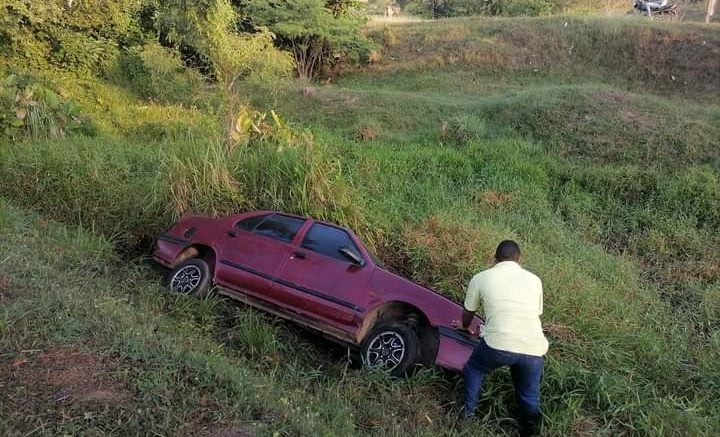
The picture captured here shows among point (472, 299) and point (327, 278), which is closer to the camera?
point (472, 299)

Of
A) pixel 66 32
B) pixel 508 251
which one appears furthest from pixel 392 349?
pixel 66 32

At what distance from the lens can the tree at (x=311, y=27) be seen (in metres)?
17.7

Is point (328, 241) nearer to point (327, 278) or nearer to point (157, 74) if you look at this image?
point (327, 278)

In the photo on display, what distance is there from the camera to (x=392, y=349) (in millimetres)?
5574

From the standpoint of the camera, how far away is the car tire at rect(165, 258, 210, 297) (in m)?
6.59

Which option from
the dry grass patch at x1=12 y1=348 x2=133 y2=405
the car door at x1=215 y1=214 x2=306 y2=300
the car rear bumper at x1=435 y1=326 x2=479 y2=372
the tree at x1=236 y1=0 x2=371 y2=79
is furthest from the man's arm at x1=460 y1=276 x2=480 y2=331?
the tree at x1=236 y1=0 x2=371 y2=79

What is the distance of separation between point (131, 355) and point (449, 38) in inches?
726

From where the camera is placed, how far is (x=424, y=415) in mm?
4805

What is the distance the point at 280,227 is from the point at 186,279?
128cm

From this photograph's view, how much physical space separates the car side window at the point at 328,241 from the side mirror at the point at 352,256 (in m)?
0.04

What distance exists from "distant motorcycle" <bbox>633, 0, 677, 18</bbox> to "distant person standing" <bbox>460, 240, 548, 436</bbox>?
22.3 meters

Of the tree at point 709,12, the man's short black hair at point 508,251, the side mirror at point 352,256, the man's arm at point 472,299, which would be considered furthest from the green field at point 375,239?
the tree at point 709,12

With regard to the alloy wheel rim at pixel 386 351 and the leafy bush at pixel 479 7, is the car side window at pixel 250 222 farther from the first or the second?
the leafy bush at pixel 479 7

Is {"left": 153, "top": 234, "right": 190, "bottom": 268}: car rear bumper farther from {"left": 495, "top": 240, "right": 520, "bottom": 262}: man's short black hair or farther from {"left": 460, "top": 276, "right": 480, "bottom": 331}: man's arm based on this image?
{"left": 495, "top": 240, "right": 520, "bottom": 262}: man's short black hair
